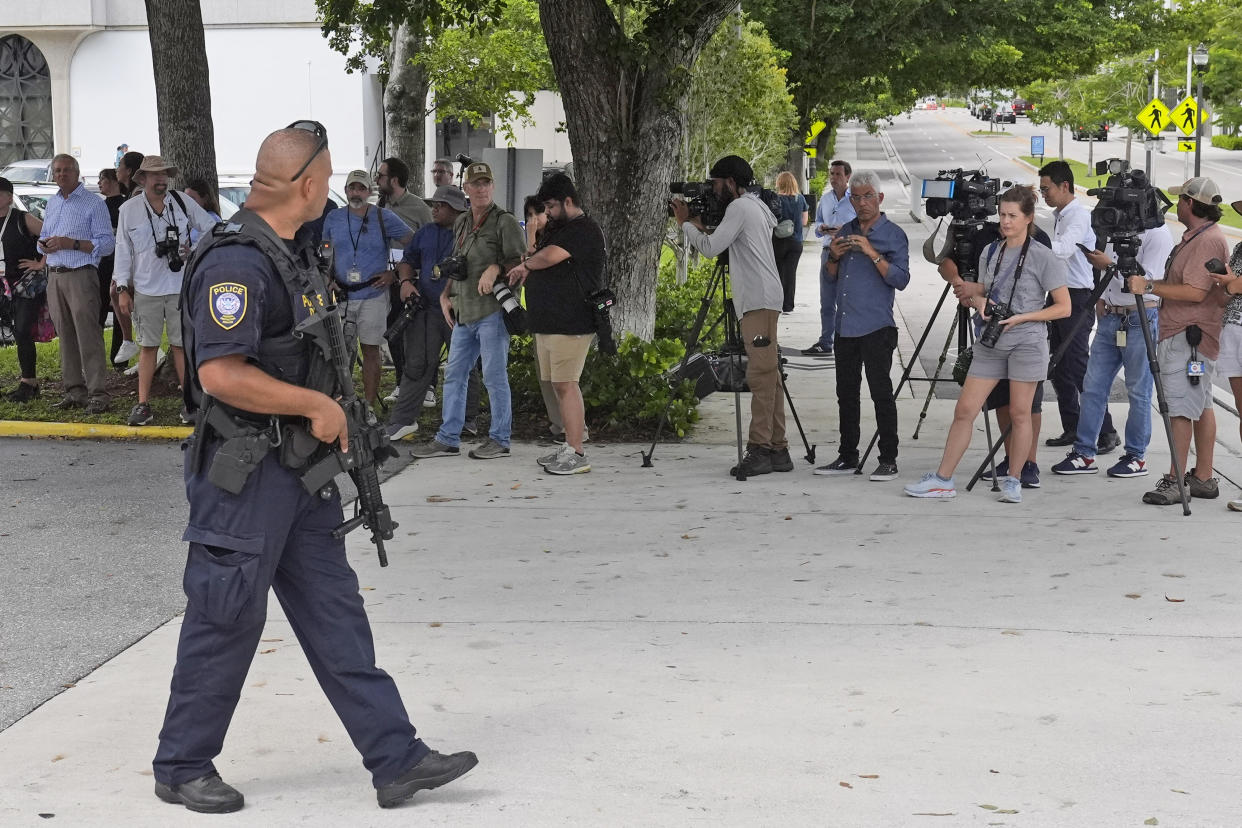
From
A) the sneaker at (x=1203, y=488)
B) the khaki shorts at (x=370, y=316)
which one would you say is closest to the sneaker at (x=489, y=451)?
the khaki shorts at (x=370, y=316)

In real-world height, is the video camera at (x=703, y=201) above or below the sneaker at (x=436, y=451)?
above

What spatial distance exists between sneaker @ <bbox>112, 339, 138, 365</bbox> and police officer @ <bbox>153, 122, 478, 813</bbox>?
8236 millimetres

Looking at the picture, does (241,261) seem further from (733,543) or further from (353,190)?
(353,190)

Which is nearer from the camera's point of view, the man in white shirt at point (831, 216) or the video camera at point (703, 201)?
the video camera at point (703, 201)

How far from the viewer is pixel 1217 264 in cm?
788

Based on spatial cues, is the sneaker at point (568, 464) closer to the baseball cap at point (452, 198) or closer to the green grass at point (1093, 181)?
the baseball cap at point (452, 198)

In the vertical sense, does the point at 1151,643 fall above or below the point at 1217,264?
below

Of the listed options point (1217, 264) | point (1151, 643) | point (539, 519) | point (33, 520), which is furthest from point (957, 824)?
point (33, 520)

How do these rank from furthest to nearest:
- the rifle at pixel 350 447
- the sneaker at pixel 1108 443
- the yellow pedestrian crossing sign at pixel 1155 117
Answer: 1. the yellow pedestrian crossing sign at pixel 1155 117
2. the sneaker at pixel 1108 443
3. the rifle at pixel 350 447

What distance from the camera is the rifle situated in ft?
13.2

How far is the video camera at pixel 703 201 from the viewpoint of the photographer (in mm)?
8922

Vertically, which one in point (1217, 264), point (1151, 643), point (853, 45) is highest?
point (853, 45)

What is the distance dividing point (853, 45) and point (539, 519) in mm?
22392

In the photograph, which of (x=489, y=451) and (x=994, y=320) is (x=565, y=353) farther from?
(x=994, y=320)
